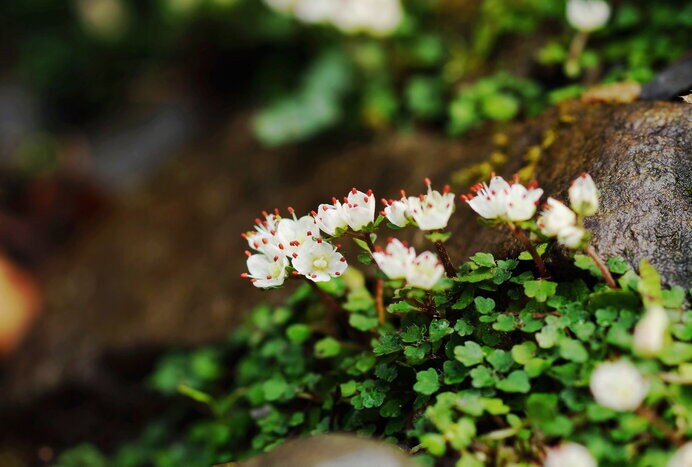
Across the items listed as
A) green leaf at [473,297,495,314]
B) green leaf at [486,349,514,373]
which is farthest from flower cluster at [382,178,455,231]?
green leaf at [486,349,514,373]

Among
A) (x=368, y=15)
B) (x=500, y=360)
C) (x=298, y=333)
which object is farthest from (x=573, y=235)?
(x=368, y=15)

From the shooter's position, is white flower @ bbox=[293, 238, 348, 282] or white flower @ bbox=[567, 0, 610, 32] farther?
white flower @ bbox=[567, 0, 610, 32]

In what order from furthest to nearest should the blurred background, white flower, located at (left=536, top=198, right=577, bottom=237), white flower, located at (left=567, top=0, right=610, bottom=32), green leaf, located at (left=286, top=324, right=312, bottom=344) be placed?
the blurred background < white flower, located at (left=567, top=0, right=610, bottom=32) < green leaf, located at (left=286, top=324, right=312, bottom=344) < white flower, located at (left=536, top=198, right=577, bottom=237)

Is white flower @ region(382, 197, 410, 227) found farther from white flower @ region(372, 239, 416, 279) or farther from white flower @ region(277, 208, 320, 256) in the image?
white flower @ region(277, 208, 320, 256)

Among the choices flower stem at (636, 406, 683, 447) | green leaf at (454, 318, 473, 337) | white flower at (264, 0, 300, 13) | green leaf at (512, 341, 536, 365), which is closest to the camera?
flower stem at (636, 406, 683, 447)

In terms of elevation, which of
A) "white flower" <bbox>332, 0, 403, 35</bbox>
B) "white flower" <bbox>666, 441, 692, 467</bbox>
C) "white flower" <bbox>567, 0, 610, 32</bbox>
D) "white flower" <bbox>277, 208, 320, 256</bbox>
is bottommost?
"white flower" <bbox>666, 441, 692, 467</bbox>

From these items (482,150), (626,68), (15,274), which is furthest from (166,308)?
(626,68)

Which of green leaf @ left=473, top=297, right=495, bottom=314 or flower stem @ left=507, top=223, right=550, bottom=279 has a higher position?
flower stem @ left=507, top=223, right=550, bottom=279
